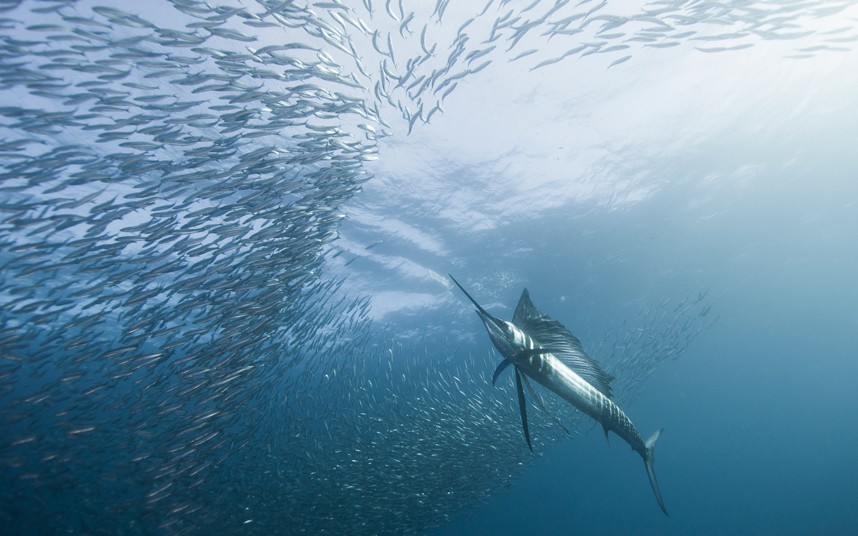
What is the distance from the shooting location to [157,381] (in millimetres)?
7742

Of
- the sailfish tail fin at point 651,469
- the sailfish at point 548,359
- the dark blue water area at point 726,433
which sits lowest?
the dark blue water area at point 726,433

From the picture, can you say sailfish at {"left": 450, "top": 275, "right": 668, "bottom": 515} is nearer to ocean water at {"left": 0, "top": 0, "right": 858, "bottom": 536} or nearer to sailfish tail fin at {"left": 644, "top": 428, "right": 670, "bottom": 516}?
ocean water at {"left": 0, "top": 0, "right": 858, "bottom": 536}

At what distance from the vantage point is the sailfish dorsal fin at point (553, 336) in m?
3.12

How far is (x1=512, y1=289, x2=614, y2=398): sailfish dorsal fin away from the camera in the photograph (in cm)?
312

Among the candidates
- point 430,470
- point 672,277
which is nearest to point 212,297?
point 430,470

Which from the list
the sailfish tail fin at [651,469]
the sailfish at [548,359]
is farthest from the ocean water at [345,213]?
the sailfish tail fin at [651,469]

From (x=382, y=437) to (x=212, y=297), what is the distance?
8261 mm

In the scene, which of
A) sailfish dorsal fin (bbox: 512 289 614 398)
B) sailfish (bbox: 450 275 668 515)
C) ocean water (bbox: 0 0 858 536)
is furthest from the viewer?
ocean water (bbox: 0 0 858 536)

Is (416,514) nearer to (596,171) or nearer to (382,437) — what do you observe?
(382,437)

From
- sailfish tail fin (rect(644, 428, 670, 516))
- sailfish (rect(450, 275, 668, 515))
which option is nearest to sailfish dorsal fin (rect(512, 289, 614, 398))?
sailfish (rect(450, 275, 668, 515))

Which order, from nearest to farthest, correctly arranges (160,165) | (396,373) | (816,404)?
(160,165) → (396,373) → (816,404)

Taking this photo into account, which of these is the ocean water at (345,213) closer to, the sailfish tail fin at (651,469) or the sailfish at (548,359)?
the sailfish at (548,359)

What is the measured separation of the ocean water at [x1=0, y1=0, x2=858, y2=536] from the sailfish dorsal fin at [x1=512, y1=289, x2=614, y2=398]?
50cm

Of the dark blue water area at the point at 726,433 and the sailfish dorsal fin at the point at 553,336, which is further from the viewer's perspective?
the dark blue water area at the point at 726,433
